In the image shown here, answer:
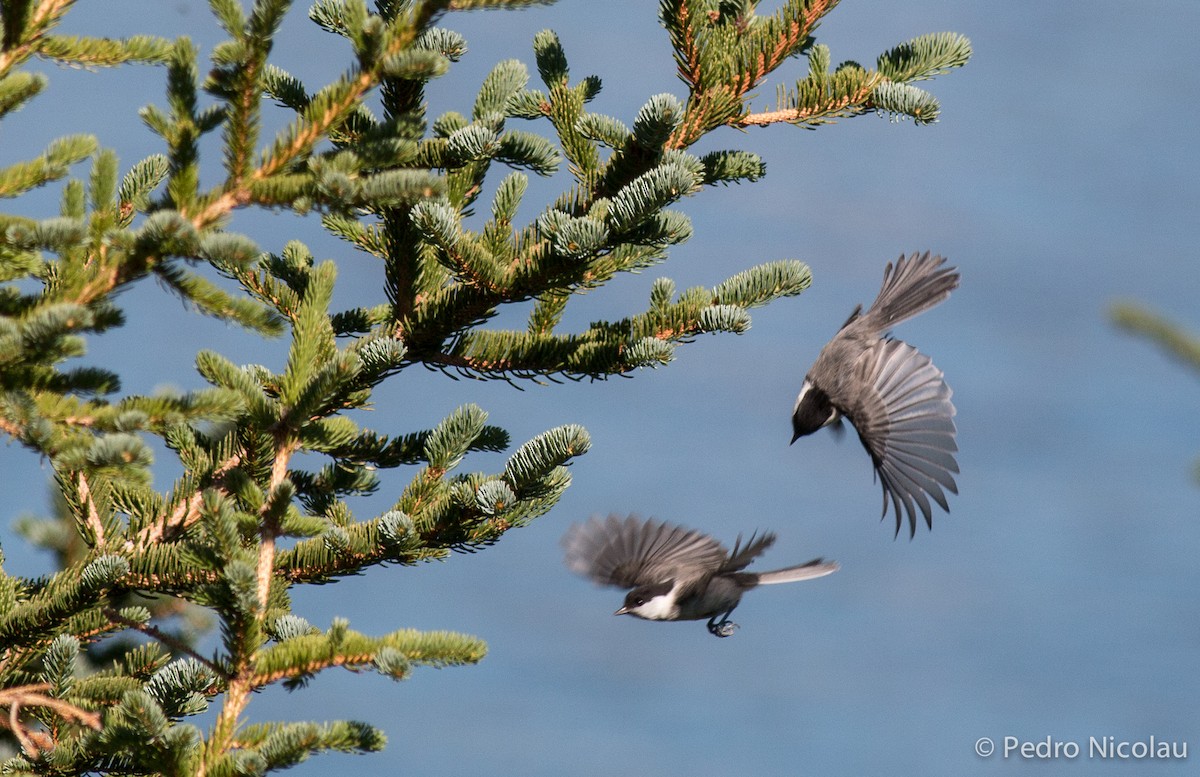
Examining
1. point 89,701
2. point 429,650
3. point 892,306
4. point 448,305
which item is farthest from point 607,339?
point 892,306

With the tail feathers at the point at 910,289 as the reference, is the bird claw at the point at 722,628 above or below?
below

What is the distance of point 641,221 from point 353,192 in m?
1.09

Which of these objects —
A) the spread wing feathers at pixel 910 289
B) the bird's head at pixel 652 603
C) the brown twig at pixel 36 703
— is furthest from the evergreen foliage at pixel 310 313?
the spread wing feathers at pixel 910 289

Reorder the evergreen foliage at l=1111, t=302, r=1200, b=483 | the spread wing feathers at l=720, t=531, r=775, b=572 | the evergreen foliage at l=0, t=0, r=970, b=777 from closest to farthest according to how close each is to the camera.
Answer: the evergreen foliage at l=1111, t=302, r=1200, b=483
the evergreen foliage at l=0, t=0, r=970, b=777
the spread wing feathers at l=720, t=531, r=775, b=572

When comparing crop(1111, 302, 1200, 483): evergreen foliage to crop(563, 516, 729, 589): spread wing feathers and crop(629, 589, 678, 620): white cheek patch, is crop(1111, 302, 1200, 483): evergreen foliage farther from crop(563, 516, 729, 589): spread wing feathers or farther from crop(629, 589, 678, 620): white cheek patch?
crop(563, 516, 729, 589): spread wing feathers

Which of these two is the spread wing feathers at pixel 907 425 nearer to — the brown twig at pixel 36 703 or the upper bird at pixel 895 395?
the upper bird at pixel 895 395

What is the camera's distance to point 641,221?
383cm

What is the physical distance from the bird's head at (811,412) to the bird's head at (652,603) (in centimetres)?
117

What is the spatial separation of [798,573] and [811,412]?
89cm

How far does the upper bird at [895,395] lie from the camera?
6184 mm

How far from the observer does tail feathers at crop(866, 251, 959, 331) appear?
6.70m

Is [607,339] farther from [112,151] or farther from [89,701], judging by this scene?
[89,701]

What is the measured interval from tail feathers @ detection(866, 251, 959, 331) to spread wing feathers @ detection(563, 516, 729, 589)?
63.9 inches

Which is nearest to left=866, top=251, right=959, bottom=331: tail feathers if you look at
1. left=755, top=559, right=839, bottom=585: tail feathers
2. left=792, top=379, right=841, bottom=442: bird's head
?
left=792, top=379, right=841, bottom=442: bird's head
